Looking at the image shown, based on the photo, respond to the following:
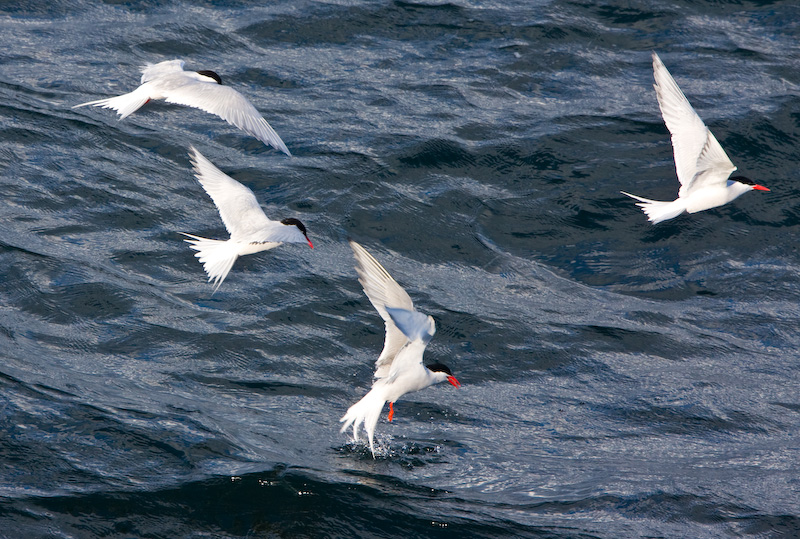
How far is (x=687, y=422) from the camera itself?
24.9 ft

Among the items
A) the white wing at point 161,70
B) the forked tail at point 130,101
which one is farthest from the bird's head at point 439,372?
the white wing at point 161,70

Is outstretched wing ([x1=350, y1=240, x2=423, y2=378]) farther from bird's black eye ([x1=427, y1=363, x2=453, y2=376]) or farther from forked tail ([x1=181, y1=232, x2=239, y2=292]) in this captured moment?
forked tail ([x1=181, y1=232, x2=239, y2=292])

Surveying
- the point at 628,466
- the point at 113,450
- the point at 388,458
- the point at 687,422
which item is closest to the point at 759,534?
the point at 628,466

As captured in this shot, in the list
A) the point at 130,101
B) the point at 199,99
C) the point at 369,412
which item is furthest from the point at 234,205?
the point at 369,412

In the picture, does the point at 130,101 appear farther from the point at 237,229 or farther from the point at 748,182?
the point at 748,182

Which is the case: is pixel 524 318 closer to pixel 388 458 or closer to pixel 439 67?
pixel 388 458

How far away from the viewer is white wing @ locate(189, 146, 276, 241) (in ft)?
26.0

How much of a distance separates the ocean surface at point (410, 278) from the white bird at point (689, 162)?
0.47 m

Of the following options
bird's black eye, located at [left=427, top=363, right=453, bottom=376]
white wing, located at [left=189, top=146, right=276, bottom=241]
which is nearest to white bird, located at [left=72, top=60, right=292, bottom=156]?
white wing, located at [left=189, top=146, right=276, bottom=241]

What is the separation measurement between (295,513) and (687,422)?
3657mm

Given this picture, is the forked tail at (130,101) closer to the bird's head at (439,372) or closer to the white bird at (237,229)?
the white bird at (237,229)

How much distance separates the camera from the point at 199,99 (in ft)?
29.5

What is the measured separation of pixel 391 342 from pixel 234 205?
251 centimetres

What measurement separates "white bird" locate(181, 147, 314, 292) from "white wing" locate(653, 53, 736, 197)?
14.1 feet
